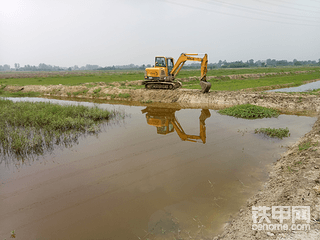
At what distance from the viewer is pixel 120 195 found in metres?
5.44

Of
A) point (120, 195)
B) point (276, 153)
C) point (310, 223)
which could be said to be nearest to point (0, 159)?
point (120, 195)

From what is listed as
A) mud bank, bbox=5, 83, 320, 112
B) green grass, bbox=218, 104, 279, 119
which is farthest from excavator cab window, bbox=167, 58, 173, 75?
green grass, bbox=218, 104, 279, 119

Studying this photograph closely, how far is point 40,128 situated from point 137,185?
8.08m

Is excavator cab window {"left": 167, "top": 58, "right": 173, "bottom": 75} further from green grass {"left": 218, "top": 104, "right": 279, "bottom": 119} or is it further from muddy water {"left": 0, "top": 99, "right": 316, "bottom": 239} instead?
muddy water {"left": 0, "top": 99, "right": 316, "bottom": 239}

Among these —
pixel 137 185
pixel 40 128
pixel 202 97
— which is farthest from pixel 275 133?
pixel 40 128

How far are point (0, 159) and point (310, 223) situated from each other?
9.98 meters

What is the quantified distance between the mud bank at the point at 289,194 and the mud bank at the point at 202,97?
10.6m

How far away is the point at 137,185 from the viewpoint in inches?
232

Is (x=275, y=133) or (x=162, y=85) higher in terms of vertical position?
(x=162, y=85)

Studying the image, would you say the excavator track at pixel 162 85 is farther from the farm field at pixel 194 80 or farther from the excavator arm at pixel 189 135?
the excavator arm at pixel 189 135

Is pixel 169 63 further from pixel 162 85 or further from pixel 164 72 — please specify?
pixel 162 85

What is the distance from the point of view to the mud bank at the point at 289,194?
3.48 m

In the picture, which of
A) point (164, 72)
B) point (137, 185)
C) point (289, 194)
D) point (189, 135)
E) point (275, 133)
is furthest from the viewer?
point (164, 72)

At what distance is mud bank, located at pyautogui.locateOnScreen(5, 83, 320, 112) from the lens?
52.4 feet
